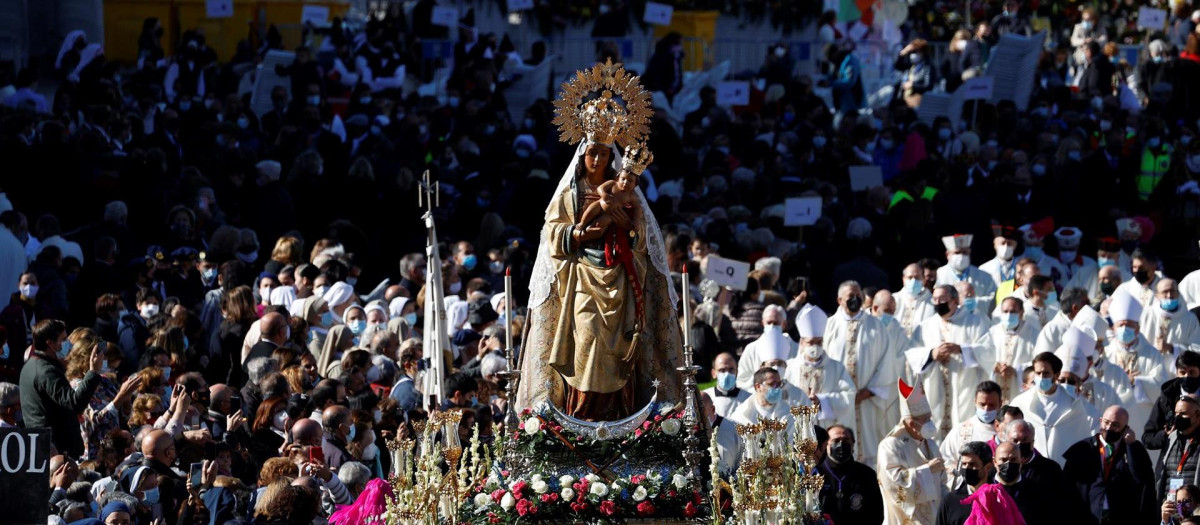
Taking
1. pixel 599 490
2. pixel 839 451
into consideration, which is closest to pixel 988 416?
pixel 839 451

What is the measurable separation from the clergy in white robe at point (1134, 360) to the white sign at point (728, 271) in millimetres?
3128

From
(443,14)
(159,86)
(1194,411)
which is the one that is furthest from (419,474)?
(443,14)

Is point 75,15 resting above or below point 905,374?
above

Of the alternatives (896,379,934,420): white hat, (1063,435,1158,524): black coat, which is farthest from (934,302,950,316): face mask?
(1063,435,1158,524): black coat

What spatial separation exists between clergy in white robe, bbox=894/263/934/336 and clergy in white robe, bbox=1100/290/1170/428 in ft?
6.03

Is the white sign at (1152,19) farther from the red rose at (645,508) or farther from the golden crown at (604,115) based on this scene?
the red rose at (645,508)

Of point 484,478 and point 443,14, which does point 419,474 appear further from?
point 443,14

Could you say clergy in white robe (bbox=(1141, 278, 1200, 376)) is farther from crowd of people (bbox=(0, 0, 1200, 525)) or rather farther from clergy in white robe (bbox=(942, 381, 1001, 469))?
clergy in white robe (bbox=(942, 381, 1001, 469))

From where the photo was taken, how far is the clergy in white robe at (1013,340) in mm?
20594

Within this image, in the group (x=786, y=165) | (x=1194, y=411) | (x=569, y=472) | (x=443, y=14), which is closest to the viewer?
(x=569, y=472)

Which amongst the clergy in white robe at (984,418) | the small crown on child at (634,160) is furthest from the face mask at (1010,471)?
the small crown on child at (634,160)

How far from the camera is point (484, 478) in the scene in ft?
48.9

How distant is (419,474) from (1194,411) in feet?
21.3

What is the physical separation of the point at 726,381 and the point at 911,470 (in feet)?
5.68
